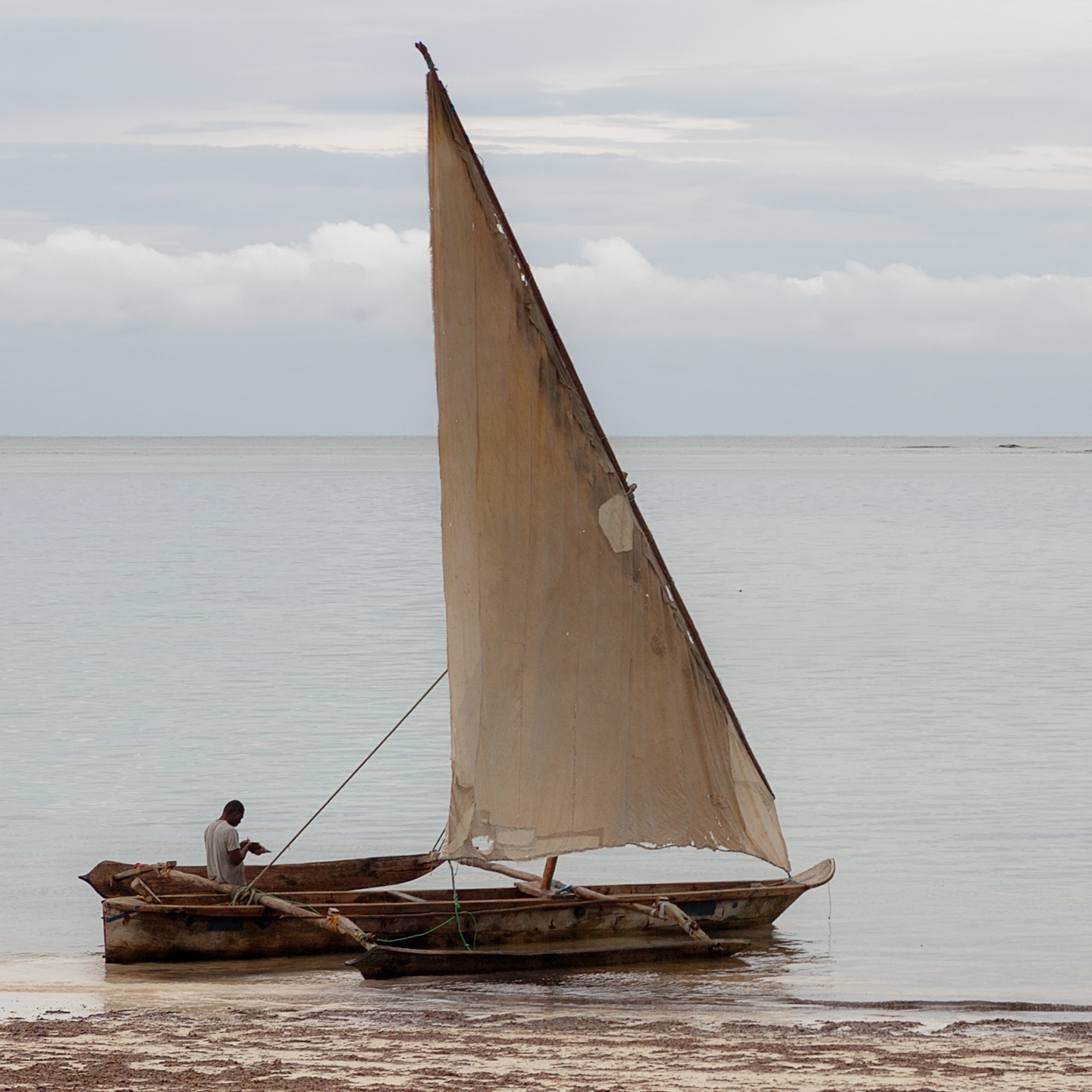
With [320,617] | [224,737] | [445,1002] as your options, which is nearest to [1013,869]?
[445,1002]

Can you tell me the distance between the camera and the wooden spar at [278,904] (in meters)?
13.3

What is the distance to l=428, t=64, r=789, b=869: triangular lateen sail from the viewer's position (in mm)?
12984

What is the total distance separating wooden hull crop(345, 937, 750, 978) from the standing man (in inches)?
53.0

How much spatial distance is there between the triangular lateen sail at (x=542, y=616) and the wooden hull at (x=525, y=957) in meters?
0.74

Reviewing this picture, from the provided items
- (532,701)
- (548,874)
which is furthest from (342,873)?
(532,701)

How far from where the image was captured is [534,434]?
516 inches

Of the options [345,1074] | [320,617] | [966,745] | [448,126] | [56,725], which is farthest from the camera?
[320,617]

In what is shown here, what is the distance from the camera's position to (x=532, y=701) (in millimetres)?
13625

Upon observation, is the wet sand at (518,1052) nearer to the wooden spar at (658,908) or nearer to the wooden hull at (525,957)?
the wooden hull at (525,957)

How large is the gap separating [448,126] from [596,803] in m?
5.06

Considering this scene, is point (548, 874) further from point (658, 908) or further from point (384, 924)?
point (384, 924)

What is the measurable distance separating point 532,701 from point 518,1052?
11.1 ft

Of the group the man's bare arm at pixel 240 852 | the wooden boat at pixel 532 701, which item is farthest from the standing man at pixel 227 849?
the wooden boat at pixel 532 701

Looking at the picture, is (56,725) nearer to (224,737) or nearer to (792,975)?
(224,737)
